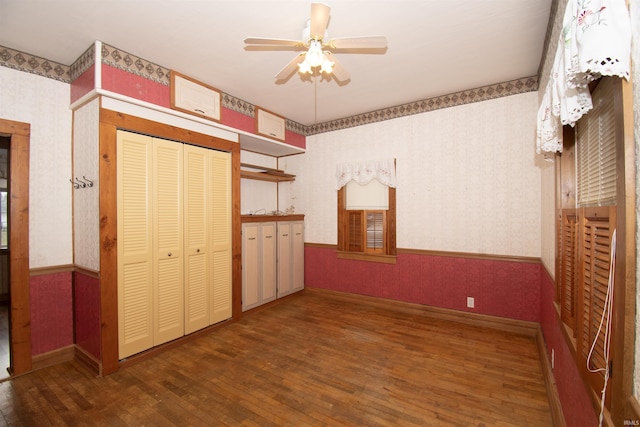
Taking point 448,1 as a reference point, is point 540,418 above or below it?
below

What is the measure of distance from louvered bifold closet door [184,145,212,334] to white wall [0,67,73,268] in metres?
1.09

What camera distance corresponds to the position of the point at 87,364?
2.52 m

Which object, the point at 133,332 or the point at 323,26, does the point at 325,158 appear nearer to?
the point at 323,26

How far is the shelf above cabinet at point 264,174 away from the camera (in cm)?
406

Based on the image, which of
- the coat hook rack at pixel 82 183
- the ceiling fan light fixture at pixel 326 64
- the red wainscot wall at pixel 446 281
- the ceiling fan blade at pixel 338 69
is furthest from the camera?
the red wainscot wall at pixel 446 281

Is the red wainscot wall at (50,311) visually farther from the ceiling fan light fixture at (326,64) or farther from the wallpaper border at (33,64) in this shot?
the ceiling fan light fixture at (326,64)

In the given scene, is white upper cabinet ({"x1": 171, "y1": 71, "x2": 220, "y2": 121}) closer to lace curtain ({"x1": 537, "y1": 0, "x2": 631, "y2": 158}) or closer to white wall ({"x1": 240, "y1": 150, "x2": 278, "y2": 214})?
white wall ({"x1": 240, "y1": 150, "x2": 278, "y2": 214})

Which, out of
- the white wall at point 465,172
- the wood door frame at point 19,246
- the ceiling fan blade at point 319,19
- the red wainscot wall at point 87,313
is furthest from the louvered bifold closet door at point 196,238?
the white wall at point 465,172

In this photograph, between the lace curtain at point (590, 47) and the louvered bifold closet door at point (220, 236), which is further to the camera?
the louvered bifold closet door at point (220, 236)

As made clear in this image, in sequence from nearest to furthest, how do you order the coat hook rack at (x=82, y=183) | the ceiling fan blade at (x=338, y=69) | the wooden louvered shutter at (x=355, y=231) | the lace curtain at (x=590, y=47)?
the lace curtain at (x=590, y=47), the ceiling fan blade at (x=338, y=69), the coat hook rack at (x=82, y=183), the wooden louvered shutter at (x=355, y=231)

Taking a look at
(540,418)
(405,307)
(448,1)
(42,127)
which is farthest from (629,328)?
(42,127)

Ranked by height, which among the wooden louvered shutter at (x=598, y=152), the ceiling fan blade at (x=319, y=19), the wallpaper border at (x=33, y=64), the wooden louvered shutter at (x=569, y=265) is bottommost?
the wooden louvered shutter at (x=569, y=265)

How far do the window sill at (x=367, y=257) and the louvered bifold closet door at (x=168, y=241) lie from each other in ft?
7.84

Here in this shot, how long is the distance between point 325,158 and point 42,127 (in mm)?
3422
